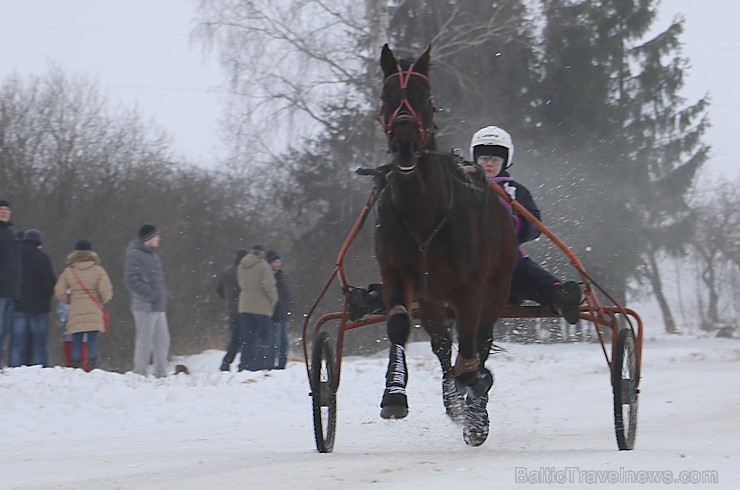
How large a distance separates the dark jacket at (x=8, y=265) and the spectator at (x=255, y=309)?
322 centimetres

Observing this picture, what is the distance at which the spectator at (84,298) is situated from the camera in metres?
11.9

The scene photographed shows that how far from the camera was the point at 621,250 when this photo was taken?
2427 cm

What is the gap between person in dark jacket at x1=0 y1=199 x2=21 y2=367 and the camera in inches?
434

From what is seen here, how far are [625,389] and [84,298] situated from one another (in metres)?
6.86

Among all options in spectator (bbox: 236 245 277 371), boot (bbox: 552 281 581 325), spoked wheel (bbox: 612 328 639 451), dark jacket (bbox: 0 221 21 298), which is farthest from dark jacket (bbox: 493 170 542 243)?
spectator (bbox: 236 245 277 371)

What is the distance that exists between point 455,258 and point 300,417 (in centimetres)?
402

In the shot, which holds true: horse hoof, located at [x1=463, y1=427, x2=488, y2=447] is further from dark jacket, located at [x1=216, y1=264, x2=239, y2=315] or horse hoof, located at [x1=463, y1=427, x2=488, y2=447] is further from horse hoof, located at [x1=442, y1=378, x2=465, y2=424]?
dark jacket, located at [x1=216, y1=264, x2=239, y2=315]

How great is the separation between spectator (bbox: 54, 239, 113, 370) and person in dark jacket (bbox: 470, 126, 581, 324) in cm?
568

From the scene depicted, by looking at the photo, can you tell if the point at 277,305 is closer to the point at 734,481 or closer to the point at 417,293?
the point at 417,293

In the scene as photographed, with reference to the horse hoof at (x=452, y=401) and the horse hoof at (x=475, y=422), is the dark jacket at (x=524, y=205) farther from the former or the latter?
the horse hoof at (x=475, y=422)

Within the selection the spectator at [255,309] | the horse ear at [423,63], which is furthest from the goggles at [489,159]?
the spectator at [255,309]

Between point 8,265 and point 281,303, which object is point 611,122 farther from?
point 8,265

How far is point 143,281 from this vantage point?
1211 centimetres

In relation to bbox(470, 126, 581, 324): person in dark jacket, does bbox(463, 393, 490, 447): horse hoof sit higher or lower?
lower
